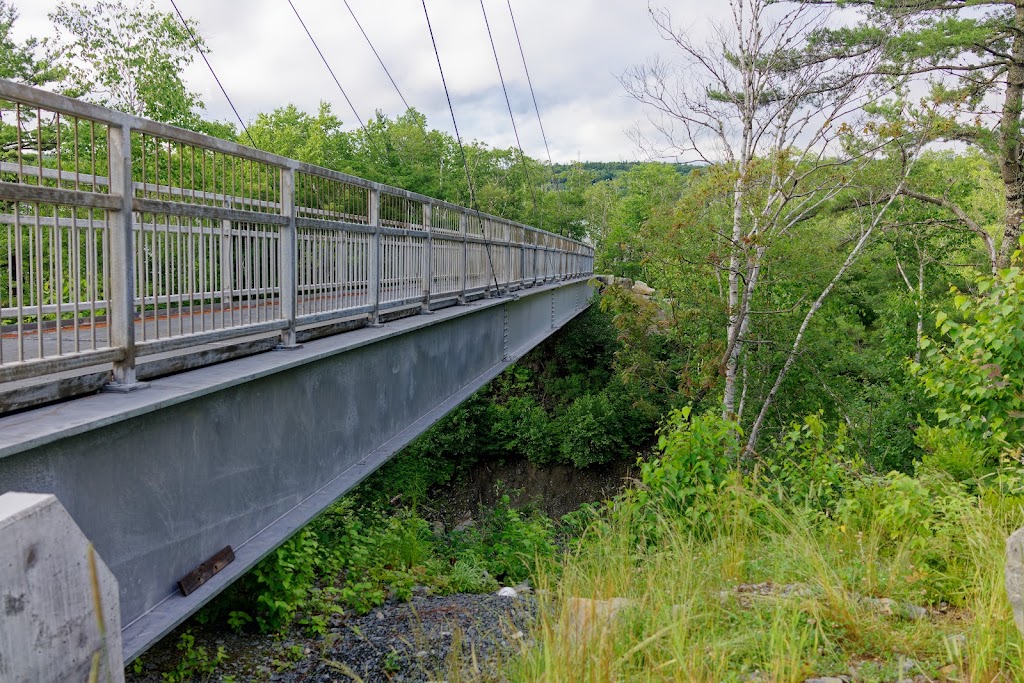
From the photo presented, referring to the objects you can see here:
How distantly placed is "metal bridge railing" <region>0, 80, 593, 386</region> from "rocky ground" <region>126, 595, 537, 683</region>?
2968mm

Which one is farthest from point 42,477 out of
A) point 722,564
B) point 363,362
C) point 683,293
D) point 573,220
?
point 573,220

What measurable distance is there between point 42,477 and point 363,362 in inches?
147

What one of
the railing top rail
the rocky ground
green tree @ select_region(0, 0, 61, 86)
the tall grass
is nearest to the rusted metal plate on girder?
the tall grass

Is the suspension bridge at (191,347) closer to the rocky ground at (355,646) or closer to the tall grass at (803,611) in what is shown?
the rocky ground at (355,646)

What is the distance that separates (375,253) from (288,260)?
1781 mm

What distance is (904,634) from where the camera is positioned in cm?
423

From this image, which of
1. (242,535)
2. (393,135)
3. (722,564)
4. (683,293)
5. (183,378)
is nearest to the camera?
(183,378)

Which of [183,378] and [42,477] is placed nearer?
[42,477]

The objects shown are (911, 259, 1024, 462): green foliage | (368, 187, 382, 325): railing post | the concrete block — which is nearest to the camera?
the concrete block

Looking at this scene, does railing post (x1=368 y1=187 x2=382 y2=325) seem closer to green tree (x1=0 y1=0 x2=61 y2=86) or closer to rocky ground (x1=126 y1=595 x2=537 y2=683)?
rocky ground (x1=126 y1=595 x2=537 y2=683)

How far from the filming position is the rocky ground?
6.87 meters

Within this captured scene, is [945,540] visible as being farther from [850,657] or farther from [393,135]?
[393,135]

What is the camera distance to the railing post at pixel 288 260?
19.4ft

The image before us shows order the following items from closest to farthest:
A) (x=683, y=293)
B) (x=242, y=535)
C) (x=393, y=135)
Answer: (x=242, y=535), (x=683, y=293), (x=393, y=135)
